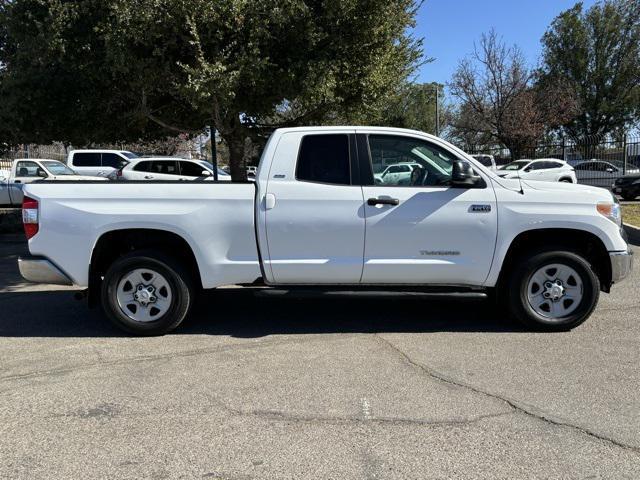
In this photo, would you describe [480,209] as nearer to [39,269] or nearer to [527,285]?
[527,285]

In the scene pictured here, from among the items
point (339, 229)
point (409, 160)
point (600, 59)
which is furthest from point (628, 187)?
point (600, 59)

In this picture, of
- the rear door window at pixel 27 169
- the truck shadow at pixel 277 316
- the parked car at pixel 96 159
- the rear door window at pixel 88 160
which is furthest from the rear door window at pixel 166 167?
the truck shadow at pixel 277 316

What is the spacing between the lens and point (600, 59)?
136 ft

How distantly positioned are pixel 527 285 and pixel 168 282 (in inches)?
136

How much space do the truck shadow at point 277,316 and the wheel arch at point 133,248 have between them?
57 centimetres

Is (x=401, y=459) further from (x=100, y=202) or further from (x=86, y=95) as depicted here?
(x=86, y=95)

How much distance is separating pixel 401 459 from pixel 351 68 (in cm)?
766

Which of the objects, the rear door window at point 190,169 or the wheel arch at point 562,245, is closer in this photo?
the wheel arch at point 562,245

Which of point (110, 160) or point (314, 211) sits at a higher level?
point (110, 160)

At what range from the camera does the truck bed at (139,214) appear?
530 centimetres

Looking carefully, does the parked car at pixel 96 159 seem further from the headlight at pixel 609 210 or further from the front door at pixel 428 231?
the headlight at pixel 609 210

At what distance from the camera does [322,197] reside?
208 inches

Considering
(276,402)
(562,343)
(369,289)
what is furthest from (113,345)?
(562,343)

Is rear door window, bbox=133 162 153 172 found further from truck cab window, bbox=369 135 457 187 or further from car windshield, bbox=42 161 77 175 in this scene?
truck cab window, bbox=369 135 457 187
